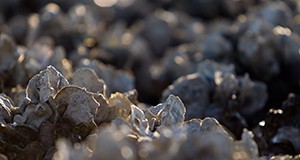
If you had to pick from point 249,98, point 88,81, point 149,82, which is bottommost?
point 149,82

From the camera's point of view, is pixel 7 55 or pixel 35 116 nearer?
pixel 35 116

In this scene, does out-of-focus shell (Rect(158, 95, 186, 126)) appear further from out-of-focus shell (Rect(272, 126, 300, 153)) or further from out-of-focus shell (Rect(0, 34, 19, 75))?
out-of-focus shell (Rect(0, 34, 19, 75))

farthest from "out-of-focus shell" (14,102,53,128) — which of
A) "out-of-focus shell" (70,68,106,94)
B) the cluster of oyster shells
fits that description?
"out-of-focus shell" (70,68,106,94)

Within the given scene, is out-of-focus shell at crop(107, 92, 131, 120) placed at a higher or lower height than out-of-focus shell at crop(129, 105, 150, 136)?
lower

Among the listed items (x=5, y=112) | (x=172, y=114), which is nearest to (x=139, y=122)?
(x=172, y=114)

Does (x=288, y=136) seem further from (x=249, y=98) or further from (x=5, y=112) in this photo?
(x=5, y=112)

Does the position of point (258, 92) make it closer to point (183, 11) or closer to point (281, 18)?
point (281, 18)
